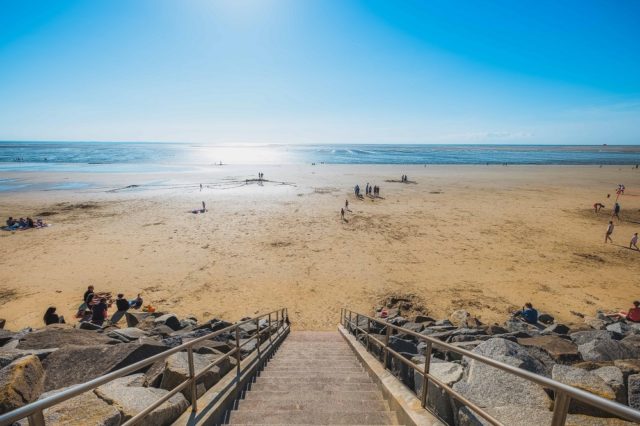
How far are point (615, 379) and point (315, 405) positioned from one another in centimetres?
384

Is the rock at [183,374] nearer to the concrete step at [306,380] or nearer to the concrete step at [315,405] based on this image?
the concrete step at [315,405]

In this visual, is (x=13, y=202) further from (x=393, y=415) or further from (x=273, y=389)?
(x=393, y=415)

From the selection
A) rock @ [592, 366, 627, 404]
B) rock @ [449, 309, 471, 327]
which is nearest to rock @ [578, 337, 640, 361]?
rock @ [592, 366, 627, 404]

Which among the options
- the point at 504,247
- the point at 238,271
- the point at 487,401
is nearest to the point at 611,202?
the point at 504,247

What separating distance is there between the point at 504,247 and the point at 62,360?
20843mm

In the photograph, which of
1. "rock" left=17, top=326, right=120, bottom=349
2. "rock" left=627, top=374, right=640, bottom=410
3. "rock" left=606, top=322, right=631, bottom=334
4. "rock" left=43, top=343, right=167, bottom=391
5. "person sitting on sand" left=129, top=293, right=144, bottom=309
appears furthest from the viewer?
"person sitting on sand" left=129, top=293, right=144, bottom=309

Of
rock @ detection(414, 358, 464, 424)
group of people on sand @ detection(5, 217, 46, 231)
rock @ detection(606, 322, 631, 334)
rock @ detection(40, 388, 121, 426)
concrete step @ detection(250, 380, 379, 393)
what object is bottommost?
rock @ detection(606, 322, 631, 334)

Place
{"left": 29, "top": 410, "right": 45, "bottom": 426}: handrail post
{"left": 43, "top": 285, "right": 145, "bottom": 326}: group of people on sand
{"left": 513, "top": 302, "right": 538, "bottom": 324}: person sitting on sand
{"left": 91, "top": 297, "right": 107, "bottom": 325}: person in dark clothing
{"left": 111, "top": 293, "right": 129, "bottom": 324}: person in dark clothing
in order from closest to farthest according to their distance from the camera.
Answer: {"left": 29, "top": 410, "right": 45, "bottom": 426}: handrail post < {"left": 43, "top": 285, "right": 145, "bottom": 326}: group of people on sand < {"left": 513, "top": 302, "right": 538, "bottom": 324}: person sitting on sand < {"left": 91, "top": 297, "right": 107, "bottom": 325}: person in dark clothing < {"left": 111, "top": 293, "right": 129, "bottom": 324}: person in dark clothing

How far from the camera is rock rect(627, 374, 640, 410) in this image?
3.52 m

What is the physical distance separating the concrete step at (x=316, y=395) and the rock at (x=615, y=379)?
2.86 metres

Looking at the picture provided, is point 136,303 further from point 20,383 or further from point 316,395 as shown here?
point 316,395

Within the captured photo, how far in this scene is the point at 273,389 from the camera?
501cm

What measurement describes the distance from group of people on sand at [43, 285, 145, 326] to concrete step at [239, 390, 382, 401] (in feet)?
27.8

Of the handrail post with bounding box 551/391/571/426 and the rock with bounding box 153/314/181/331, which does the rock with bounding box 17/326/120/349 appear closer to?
the rock with bounding box 153/314/181/331
